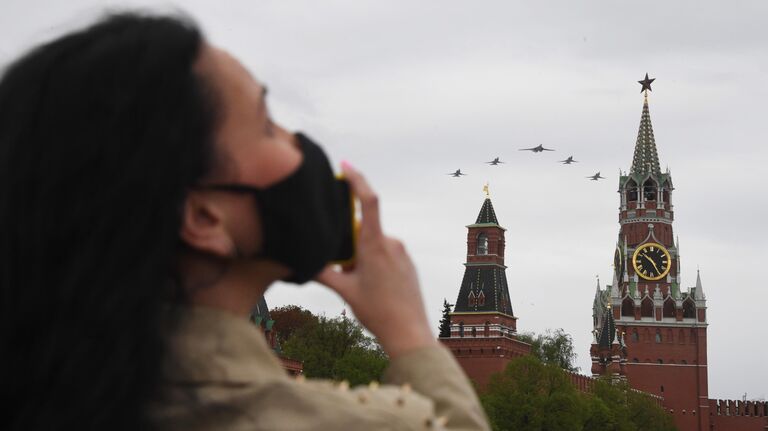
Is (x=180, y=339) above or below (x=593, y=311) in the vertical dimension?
below

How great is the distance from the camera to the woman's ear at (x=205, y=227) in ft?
6.82

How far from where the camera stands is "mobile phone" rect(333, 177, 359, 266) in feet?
7.64

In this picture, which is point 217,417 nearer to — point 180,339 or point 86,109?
point 180,339

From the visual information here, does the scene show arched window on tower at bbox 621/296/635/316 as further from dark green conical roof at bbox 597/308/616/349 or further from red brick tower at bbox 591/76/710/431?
dark green conical roof at bbox 597/308/616/349

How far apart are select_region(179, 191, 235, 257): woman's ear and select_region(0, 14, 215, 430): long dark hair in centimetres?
4

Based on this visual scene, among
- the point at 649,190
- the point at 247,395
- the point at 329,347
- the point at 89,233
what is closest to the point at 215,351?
the point at 247,395

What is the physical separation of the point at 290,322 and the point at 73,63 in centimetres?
9534

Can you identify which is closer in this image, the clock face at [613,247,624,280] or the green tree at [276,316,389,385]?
the green tree at [276,316,389,385]

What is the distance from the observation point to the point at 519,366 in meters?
70.9

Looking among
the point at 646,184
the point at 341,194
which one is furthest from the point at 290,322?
the point at 341,194

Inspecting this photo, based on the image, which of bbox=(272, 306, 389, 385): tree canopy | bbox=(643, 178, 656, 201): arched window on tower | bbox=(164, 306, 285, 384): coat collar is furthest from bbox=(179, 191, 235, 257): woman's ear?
bbox=(643, 178, 656, 201): arched window on tower

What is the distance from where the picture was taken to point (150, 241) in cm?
199

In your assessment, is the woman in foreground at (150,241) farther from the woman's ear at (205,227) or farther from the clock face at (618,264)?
the clock face at (618,264)

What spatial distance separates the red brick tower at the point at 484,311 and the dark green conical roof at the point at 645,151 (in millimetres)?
32145
